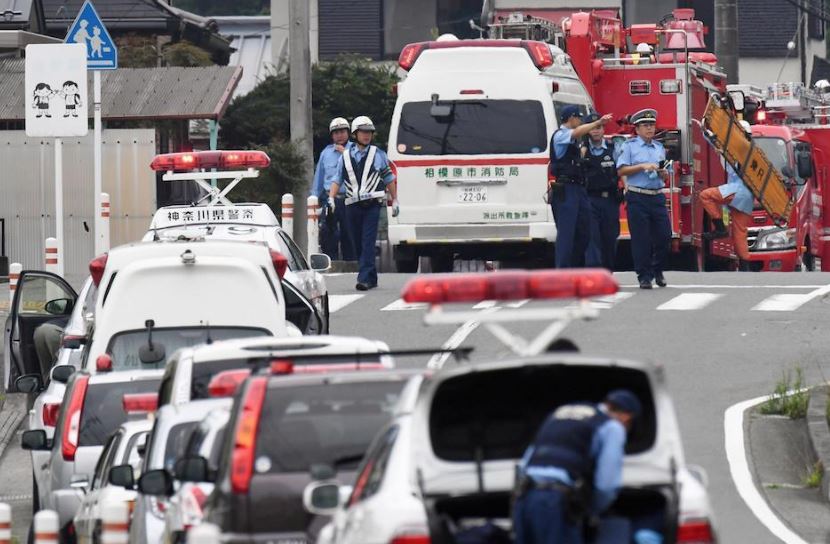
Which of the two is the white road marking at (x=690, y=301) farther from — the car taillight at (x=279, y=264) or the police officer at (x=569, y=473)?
the police officer at (x=569, y=473)

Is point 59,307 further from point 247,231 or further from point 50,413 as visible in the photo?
point 50,413

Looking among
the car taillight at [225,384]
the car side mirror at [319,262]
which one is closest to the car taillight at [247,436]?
the car taillight at [225,384]

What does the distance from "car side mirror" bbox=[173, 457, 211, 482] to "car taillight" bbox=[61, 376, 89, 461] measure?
337cm

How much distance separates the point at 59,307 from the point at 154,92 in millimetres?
16679

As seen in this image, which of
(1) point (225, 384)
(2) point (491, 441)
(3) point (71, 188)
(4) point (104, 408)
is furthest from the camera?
(3) point (71, 188)

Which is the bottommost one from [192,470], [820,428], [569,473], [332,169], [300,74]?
[820,428]

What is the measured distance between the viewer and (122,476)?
34.4ft

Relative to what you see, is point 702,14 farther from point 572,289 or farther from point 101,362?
point 572,289

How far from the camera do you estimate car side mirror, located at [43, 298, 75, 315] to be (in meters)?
17.5

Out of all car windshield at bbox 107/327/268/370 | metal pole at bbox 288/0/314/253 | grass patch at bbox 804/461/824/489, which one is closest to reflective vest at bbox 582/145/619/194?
car windshield at bbox 107/327/268/370

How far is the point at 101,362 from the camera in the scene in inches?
552

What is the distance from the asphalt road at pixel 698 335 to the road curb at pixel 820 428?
0.61 metres

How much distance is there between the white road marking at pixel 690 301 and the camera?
69.3 feet

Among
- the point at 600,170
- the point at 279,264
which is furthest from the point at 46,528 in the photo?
the point at 600,170
